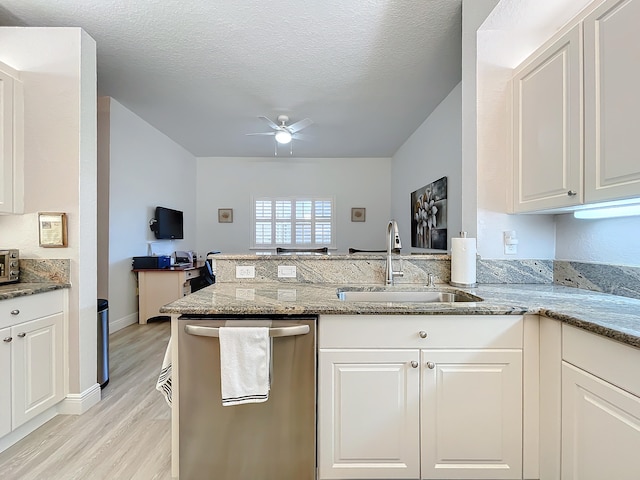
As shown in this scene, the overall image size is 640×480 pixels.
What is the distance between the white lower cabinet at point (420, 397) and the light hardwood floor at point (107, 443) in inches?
37.9

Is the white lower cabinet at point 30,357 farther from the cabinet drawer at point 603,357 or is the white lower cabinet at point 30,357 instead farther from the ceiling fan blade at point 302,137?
the ceiling fan blade at point 302,137

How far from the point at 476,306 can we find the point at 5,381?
241cm

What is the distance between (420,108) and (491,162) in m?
2.45

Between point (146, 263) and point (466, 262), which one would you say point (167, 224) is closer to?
point (146, 263)

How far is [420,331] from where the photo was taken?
134 cm

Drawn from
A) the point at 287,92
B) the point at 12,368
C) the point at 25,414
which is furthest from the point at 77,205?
the point at 287,92

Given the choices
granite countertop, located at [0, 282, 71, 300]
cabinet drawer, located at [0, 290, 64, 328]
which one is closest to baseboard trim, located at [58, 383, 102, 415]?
cabinet drawer, located at [0, 290, 64, 328]

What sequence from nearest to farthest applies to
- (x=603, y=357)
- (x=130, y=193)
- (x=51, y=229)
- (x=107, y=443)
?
(x=603, y=357), (x=107, y=443), (x=51, y=229), (x=130, y=193)

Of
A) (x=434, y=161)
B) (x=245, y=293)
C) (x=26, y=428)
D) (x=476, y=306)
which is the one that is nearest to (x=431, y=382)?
(x=476, y=306)

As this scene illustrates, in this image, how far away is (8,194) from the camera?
1.98 metres

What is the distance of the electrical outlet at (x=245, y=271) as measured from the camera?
6.51ft

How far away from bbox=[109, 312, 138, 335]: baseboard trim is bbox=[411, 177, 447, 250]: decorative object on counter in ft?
13.3

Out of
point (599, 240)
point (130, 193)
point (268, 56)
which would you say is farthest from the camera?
point (130, 193)

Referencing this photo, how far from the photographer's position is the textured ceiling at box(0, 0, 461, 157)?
228 centimetres
